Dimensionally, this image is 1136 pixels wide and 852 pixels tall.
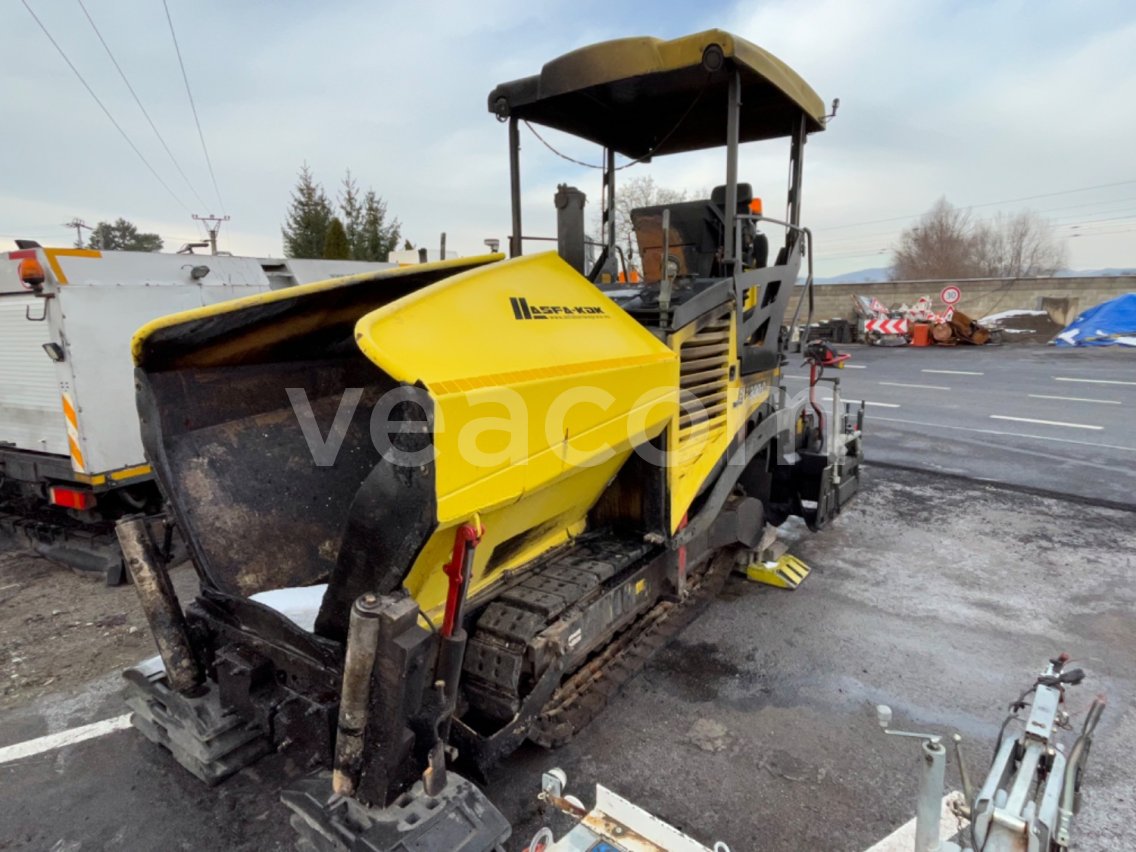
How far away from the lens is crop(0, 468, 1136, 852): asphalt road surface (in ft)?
8.94

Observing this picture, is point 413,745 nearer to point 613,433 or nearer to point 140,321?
point 613,433

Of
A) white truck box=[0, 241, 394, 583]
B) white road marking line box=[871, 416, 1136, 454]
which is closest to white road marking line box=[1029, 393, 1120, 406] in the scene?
white road marking line box=[871, 416, 1136, 454]

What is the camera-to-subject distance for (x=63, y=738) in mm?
3342

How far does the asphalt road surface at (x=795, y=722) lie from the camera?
2725 millimetres

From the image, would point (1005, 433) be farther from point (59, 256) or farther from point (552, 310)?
point (59, 256)

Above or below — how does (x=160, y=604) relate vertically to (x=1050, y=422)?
above

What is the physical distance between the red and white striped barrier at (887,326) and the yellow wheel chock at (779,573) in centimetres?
1892

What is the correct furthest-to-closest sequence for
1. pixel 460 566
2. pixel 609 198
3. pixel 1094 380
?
1. pixel 1094 380
2. pixel 609 198
3. pixel 460 566

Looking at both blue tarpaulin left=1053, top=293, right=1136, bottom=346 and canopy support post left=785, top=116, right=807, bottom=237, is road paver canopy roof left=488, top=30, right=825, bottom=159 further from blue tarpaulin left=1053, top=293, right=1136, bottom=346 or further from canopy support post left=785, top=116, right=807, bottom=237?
blue tarpaulin left=1053, top=293, right=1136, bottom=346

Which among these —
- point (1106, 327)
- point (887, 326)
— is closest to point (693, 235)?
point (887, 326)

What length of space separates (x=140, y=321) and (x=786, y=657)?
530 centimetres

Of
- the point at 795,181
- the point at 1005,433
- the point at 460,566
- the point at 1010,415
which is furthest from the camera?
the point at 1010,415

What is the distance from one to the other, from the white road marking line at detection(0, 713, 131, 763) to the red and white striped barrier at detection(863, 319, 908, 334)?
22.2 m

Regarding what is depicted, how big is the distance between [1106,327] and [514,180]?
22419 mm
